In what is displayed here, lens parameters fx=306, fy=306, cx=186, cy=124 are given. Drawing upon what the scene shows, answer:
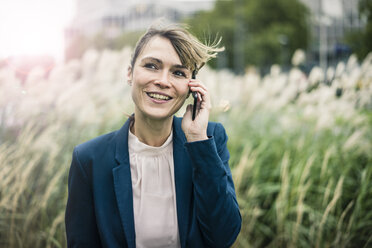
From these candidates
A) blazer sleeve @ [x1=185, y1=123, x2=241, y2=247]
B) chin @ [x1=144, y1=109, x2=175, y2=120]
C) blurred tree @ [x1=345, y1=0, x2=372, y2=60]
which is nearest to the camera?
blazer sleeve @ [x1=185, y1=123, x2=241, y2=247]

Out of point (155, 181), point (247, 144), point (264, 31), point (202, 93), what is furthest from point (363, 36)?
point (264, 31)

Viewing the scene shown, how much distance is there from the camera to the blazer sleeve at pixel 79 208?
1577 millimetres

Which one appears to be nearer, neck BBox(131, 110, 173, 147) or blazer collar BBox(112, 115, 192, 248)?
blazer collar BBox(112, 115, 192, 248)

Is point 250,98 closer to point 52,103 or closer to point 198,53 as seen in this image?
point 52,103

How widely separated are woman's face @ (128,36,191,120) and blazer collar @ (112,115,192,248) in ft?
0.73

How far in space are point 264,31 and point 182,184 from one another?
88.5 ft

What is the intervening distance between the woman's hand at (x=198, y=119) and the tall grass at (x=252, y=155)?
118 millimetres

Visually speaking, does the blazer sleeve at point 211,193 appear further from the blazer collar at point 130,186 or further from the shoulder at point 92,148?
the shoulder at point 92,148

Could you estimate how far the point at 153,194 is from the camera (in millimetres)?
1605

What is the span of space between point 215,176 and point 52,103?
2242 millimetres

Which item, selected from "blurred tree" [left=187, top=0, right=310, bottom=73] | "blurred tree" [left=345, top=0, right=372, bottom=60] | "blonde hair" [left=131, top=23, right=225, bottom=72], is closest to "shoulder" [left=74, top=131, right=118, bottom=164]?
"blonde hair" [left=131, top=23, right=225, bottom=72]

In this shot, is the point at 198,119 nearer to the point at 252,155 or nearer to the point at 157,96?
the point at 157,96

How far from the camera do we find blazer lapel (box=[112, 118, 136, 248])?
1.51 metres

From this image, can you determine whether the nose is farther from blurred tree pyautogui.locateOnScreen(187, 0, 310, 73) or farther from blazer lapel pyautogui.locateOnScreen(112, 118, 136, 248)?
blurred tree pyautogui.locateOnScreen(187, 0, 310, 73)
